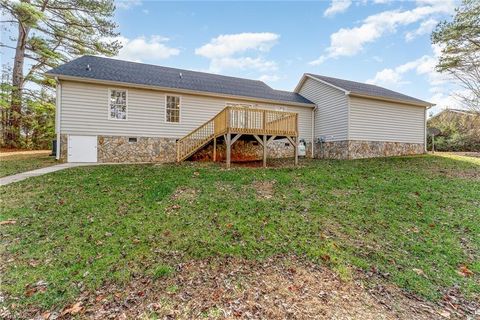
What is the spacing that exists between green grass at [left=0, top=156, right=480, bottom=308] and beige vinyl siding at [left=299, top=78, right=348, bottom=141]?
6.70 m

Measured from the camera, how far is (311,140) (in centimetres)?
1611

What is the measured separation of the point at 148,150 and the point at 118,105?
252 cm

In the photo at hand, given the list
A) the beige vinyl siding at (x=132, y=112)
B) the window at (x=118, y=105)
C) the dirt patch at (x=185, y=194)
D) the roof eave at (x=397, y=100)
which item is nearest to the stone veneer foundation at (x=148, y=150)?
the beige vinyl siding at (x=132, y=112)

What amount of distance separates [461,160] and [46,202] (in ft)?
54.2

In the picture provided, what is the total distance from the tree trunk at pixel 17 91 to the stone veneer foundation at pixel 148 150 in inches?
439

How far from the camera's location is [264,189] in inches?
280

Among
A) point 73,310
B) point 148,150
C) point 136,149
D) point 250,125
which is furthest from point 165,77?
point 73,310

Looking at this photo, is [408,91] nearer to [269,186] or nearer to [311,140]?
[311,140]

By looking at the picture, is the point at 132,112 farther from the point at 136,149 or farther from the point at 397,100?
the point at 397,100

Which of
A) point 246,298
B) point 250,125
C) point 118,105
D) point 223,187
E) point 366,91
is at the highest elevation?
point 366,91

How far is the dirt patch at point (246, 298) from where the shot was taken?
9.37 ft

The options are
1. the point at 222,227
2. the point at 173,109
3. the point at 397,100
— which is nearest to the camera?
the point at 222,227

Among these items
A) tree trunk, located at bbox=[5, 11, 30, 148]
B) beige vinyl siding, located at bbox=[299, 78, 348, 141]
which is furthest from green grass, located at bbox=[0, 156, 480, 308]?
tree trunk, located at bbox=[5, 11, 30, 148]

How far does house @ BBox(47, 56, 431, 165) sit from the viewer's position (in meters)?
11.2
